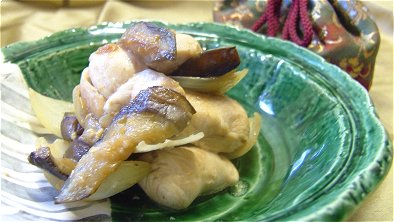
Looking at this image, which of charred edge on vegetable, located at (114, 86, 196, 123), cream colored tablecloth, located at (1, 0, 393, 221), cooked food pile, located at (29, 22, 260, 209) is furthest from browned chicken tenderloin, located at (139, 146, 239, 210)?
cream colored tablecloth, located at (1, 0, 393, 221)

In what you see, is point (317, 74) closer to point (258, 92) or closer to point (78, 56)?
point (258, 92)

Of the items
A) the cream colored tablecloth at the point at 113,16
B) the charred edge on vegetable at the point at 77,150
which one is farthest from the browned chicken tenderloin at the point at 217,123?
the cream colored tablecloth at the point at 113,16

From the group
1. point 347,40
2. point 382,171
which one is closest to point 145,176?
point 382,171

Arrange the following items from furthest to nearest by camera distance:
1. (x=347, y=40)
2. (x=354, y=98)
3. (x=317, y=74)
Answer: (x=347, y=40) < (x=317, y=74) < (x=354, y=98)

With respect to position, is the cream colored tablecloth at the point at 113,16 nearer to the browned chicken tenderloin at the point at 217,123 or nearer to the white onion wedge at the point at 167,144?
the browned chicken tenderloin at the point at 217,123

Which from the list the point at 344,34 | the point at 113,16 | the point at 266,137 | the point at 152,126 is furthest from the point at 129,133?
the point at 113,16

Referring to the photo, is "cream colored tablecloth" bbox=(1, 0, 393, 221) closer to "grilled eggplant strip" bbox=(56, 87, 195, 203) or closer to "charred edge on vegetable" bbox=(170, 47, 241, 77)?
"charred edge on vegetable" bbox=(170, 47, 241, 77)
